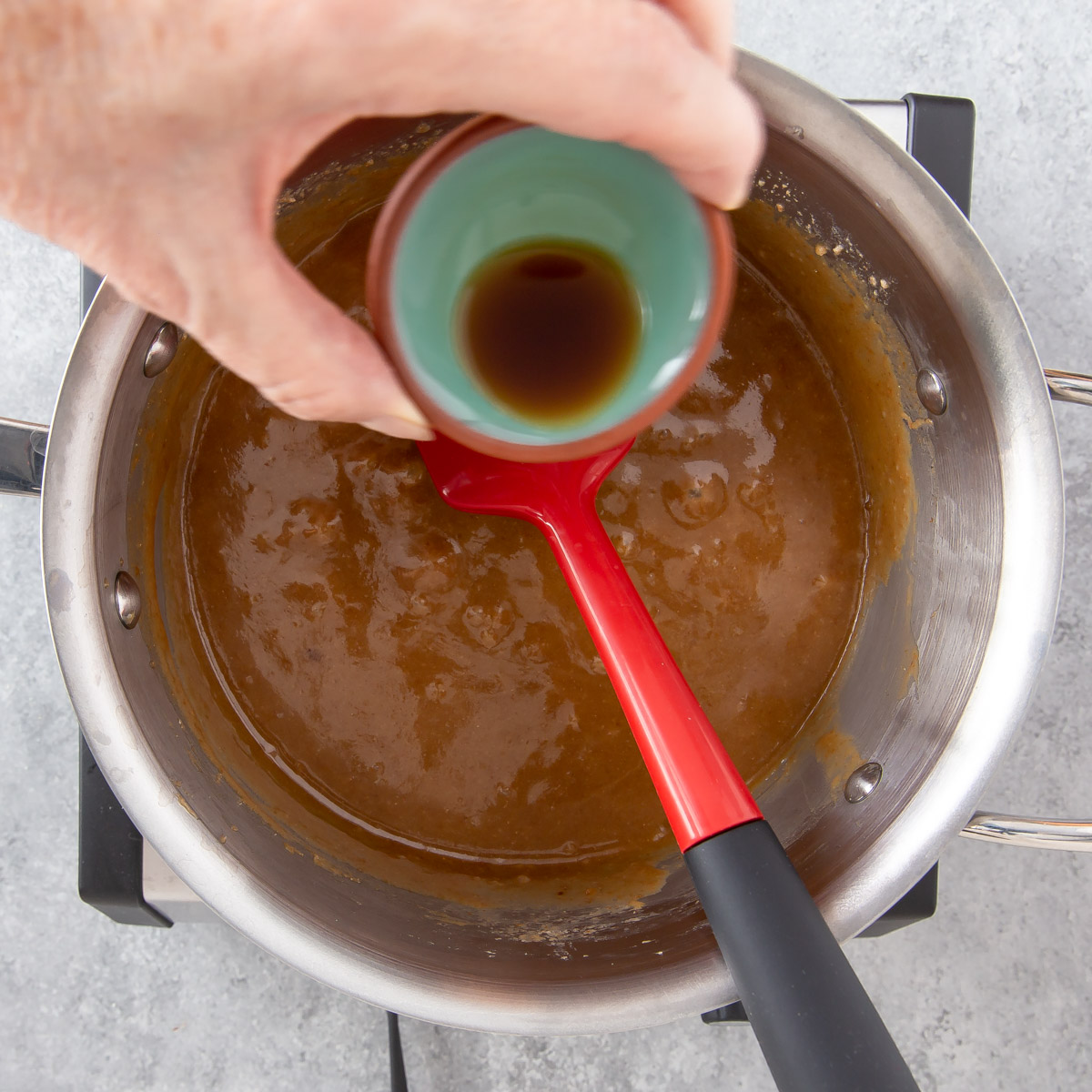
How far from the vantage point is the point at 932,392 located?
716mm

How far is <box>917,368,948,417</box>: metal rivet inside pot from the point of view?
70cm

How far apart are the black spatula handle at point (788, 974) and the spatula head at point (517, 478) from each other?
0.30m

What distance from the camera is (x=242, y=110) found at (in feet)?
→ 1.35

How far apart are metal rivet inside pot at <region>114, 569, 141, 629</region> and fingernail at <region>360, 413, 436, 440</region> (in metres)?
0.28

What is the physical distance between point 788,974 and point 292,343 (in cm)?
49

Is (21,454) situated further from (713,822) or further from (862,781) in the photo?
(862,781)

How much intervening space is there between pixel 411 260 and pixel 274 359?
0.14 m

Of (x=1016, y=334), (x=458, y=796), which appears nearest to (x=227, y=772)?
(x=458, y=796)

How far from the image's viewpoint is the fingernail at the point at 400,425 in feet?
1.67

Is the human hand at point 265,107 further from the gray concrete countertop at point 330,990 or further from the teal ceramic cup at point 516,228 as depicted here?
the gray concrete countertop at point 330,990

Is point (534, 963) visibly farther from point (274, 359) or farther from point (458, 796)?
point (274, 359)

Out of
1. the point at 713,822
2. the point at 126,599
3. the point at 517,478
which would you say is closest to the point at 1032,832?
the point at 713,822

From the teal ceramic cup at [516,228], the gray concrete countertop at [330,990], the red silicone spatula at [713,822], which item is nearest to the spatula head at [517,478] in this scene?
the red silicone spatula at [713,822]

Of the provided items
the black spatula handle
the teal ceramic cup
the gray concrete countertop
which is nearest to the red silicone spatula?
the black spatula handle
